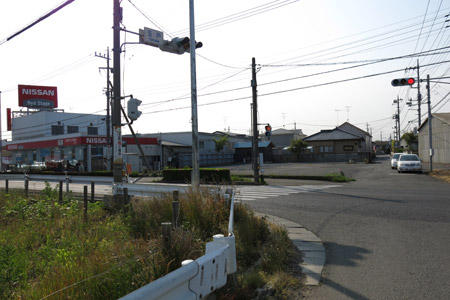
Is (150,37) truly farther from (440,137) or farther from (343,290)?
(440,137)

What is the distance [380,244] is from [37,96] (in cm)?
6422

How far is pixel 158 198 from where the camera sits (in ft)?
24.9

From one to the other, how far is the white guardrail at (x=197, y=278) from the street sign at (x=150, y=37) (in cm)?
875

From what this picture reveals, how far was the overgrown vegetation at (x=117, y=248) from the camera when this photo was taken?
349 cm

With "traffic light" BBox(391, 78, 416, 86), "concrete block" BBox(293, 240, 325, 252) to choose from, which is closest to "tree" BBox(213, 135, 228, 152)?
"traffic light" BBox(391, 78, 416, 86)

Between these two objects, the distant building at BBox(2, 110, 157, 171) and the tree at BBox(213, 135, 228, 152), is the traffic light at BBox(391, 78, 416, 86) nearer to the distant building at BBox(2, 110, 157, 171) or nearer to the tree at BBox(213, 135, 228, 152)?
the distant building at BBox(2, 110, 157, 171)

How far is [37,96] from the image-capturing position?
58.6m

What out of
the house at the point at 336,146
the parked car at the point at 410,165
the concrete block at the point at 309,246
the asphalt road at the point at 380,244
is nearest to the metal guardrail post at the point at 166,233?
the asphalt road at the point at 380,244

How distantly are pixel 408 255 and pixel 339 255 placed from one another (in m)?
1.15

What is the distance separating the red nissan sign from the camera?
57.7 meters

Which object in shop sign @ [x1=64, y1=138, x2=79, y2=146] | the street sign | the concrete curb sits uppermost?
the street sign

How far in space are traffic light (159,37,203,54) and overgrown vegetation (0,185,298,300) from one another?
217 inches

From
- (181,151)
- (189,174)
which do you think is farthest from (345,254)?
(181,151)

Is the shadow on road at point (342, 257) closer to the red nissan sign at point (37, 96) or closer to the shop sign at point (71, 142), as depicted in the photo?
the shop sign at point (71, 142)
